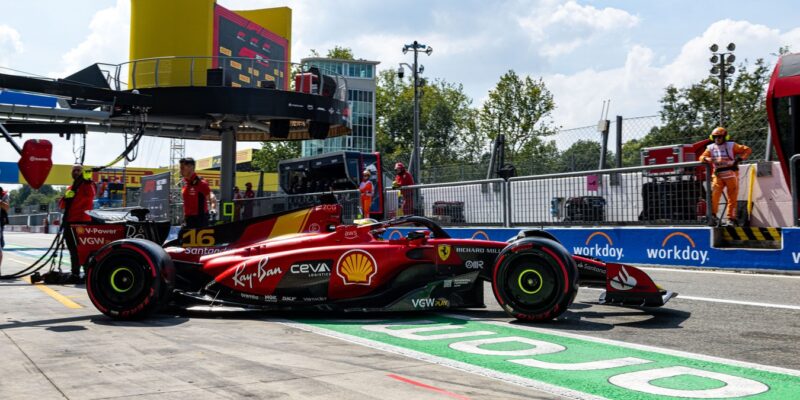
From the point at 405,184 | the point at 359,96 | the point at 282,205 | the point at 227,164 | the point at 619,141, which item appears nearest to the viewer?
the point at 619,141

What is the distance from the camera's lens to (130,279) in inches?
244

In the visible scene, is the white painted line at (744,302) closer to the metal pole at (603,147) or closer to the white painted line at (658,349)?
the white painted line at (658,349)

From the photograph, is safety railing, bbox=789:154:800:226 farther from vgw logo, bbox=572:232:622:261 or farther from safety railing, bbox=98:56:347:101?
safety railing, bbox=98:56:347:101

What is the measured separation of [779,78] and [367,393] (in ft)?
36.4

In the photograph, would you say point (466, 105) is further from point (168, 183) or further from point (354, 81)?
point (168, 183)

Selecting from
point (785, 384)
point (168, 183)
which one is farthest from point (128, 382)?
point (168, 183)

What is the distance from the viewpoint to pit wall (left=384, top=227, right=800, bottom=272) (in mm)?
9070

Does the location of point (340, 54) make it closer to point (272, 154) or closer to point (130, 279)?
point (272, 154)

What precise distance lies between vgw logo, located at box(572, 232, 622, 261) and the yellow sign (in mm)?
5373

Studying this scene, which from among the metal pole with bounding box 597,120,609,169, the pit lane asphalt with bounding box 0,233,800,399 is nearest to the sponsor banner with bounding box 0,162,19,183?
the metal pole with bounding box 597,120,609,169

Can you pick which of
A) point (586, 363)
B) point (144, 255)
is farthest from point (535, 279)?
point (144, 255)

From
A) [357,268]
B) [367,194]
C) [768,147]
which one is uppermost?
[768,147]

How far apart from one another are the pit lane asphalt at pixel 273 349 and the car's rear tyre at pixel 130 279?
0.56ft

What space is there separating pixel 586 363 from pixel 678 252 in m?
6.89
